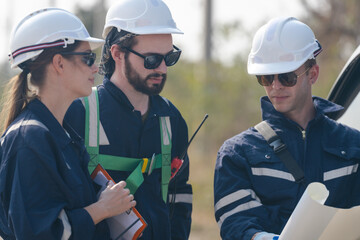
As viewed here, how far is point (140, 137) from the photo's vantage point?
12.5 feet

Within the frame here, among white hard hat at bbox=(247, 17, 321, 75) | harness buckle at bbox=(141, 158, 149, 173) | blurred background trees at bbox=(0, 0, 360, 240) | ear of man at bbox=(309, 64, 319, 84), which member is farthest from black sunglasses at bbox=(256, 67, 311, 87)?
blurred background trees at bbox=(0, 0, 360, 240)

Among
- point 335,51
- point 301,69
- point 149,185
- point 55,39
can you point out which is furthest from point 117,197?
point 335,51

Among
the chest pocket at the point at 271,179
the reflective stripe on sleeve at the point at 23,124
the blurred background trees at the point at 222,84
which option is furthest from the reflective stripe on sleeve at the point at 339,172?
the blurred background trees at the point at 222,84

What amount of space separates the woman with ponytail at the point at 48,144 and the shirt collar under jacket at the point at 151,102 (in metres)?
0.44

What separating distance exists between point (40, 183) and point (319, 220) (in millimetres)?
1246

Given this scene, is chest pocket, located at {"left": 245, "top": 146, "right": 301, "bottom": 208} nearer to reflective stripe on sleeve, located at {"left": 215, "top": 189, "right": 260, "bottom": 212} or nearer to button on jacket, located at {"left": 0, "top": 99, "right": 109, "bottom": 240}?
reflective stripe on sleeve, located at {"left": 215, "top": 189, "right": 260, "bottom": 212}

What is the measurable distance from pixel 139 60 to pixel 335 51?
Answer: 379 inches

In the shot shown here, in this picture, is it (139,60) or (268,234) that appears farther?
(139,60)

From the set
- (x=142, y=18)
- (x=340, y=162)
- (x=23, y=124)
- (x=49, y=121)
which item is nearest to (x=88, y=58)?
(x=49, y=121)

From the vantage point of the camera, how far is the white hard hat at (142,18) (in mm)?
3863

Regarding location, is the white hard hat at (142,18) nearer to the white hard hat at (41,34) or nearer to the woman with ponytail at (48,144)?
the woman with ponytail at (48,144)

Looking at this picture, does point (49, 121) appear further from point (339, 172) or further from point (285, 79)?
point (339, 172)

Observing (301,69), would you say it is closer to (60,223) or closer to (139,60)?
(139,60)

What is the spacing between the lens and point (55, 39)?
3.19 meters
